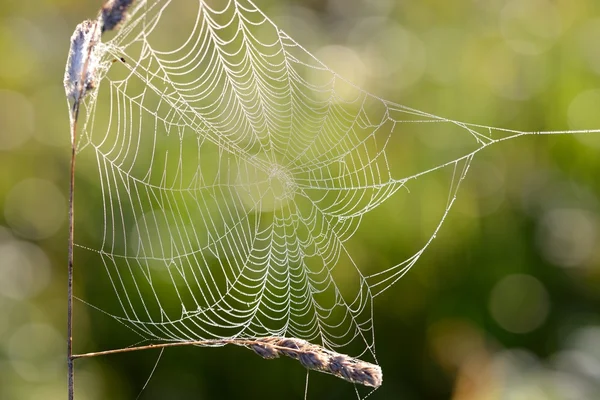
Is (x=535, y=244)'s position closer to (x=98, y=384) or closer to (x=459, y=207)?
(x=459, y=207)

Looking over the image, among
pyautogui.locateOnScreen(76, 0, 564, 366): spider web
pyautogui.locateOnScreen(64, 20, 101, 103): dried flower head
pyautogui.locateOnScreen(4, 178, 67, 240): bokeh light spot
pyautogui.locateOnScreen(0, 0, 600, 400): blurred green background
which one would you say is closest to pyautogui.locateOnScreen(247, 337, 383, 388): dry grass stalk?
pyautogui.locateOnScreen(64, 20, 101, 103): dried flower head

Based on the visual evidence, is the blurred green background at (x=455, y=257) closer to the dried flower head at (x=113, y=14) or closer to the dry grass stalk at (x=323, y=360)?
the dry grass stalk at (x=323, y=360)

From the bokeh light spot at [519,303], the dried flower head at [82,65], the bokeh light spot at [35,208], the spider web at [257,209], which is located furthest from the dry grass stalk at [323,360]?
the bokeh light spot at [35,208]

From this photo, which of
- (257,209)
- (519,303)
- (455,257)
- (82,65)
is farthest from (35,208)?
(82,65)

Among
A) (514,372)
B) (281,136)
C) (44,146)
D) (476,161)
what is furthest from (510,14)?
(44,146)

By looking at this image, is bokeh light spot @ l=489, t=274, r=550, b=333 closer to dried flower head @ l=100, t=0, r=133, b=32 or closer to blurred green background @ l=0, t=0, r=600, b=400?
blurred green background @ l=0, t=0, r=600, b=400

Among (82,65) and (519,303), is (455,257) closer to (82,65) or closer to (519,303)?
(519,303)
